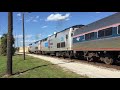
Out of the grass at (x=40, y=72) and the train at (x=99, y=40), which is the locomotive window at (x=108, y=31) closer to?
the train at (x=99, y=40)

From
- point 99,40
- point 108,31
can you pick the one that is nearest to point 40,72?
point 108,31

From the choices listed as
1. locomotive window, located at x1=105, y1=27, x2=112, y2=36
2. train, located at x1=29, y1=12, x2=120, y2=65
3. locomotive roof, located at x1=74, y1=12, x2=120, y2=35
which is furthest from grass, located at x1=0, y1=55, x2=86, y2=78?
locomotive roof, located at x1=74, y1=12, x2=120, y2=35

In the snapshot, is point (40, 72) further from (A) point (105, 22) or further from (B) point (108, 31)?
(A) point (105, 22)

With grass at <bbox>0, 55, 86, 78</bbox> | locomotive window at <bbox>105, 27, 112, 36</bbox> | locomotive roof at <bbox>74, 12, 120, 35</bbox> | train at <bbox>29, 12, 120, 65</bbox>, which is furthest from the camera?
locomotive window at <bbox>105, 27, 112, 36</bbox>

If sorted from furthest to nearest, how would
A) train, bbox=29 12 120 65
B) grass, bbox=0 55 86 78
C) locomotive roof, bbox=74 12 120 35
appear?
train, bbox=29 12 120 65 < locomotive roof, bbox=74 12 120 35 < grass, bbox=0 55 86 78

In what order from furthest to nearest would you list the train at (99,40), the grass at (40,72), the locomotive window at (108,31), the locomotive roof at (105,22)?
1. the locomotive window at (108,31)
2. the train at (99,40)
3. the locomotive roof at (105,22)
4. the grass at (40,72)

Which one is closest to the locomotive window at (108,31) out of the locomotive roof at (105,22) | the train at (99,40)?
the train at (99,40)

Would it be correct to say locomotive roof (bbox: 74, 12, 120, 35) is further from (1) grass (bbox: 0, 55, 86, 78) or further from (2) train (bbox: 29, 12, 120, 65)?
(1) grass (bbox: 0, 55, 86, 78)
